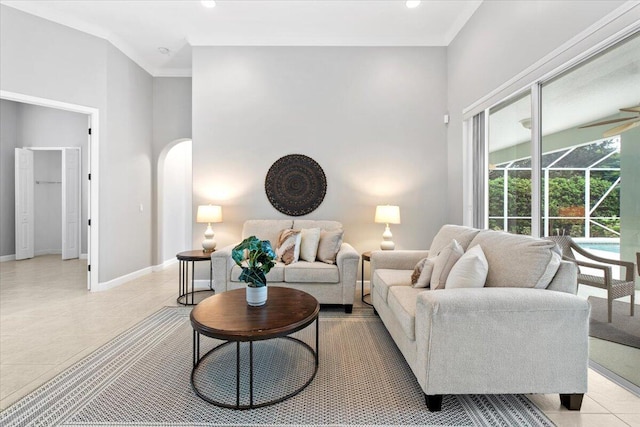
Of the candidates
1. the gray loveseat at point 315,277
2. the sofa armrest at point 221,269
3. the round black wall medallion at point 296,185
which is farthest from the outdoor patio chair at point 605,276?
the sofa armrest at point 221,269

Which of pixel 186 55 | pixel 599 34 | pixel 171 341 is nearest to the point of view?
pixel 599 34

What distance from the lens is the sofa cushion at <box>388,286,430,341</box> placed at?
6.04ft

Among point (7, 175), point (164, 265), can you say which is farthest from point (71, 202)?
point (164, 265)

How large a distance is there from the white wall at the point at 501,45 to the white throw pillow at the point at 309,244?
183 cm

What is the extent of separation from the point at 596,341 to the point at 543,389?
3.04ft

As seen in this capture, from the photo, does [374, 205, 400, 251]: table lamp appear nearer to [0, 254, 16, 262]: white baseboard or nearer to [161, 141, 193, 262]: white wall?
[161, 141, 193, 262]: white wall

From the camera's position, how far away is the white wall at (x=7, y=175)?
602cm

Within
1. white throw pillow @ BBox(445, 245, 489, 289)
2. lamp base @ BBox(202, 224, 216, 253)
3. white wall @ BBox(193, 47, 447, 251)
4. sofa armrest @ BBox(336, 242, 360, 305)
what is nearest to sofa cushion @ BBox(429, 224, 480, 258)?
white throw pillow @ BBox(445, 245, 489, 289)

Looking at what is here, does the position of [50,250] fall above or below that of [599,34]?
below

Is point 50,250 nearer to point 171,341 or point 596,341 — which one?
point 171,341

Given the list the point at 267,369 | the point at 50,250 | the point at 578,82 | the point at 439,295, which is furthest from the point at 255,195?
the point at 50,250

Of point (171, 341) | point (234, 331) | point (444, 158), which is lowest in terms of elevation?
point (171, 341)

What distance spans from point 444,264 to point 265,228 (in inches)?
90.9

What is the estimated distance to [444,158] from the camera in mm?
4242
